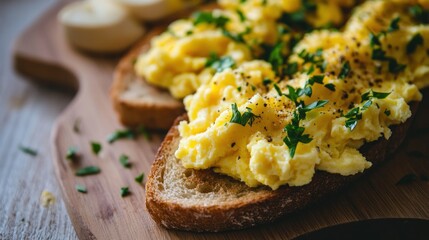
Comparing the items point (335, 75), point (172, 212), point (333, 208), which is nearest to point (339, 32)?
point (335, 75)

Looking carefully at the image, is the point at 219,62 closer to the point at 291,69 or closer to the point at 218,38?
the point at 218,38

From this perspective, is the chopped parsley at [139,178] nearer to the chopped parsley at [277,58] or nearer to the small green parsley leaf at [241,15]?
the chopped parsley at [277,58]

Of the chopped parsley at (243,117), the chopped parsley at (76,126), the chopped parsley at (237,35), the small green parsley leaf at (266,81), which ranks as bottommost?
the chopped parsley at (76,126)

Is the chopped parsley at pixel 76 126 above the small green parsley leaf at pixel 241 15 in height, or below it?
below

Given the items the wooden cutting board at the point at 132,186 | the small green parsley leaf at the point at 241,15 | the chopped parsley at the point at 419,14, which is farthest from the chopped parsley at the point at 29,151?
the chopped parsley at the point at 419,14

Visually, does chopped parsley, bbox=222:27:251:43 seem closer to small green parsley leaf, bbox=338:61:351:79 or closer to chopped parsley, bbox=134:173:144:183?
small green parsley leaf, bbox=338:61:351:79

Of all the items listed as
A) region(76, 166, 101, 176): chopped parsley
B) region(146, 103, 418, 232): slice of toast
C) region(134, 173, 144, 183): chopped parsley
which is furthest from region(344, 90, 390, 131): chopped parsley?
region(76, 166, 101, 176): chopped parsley
